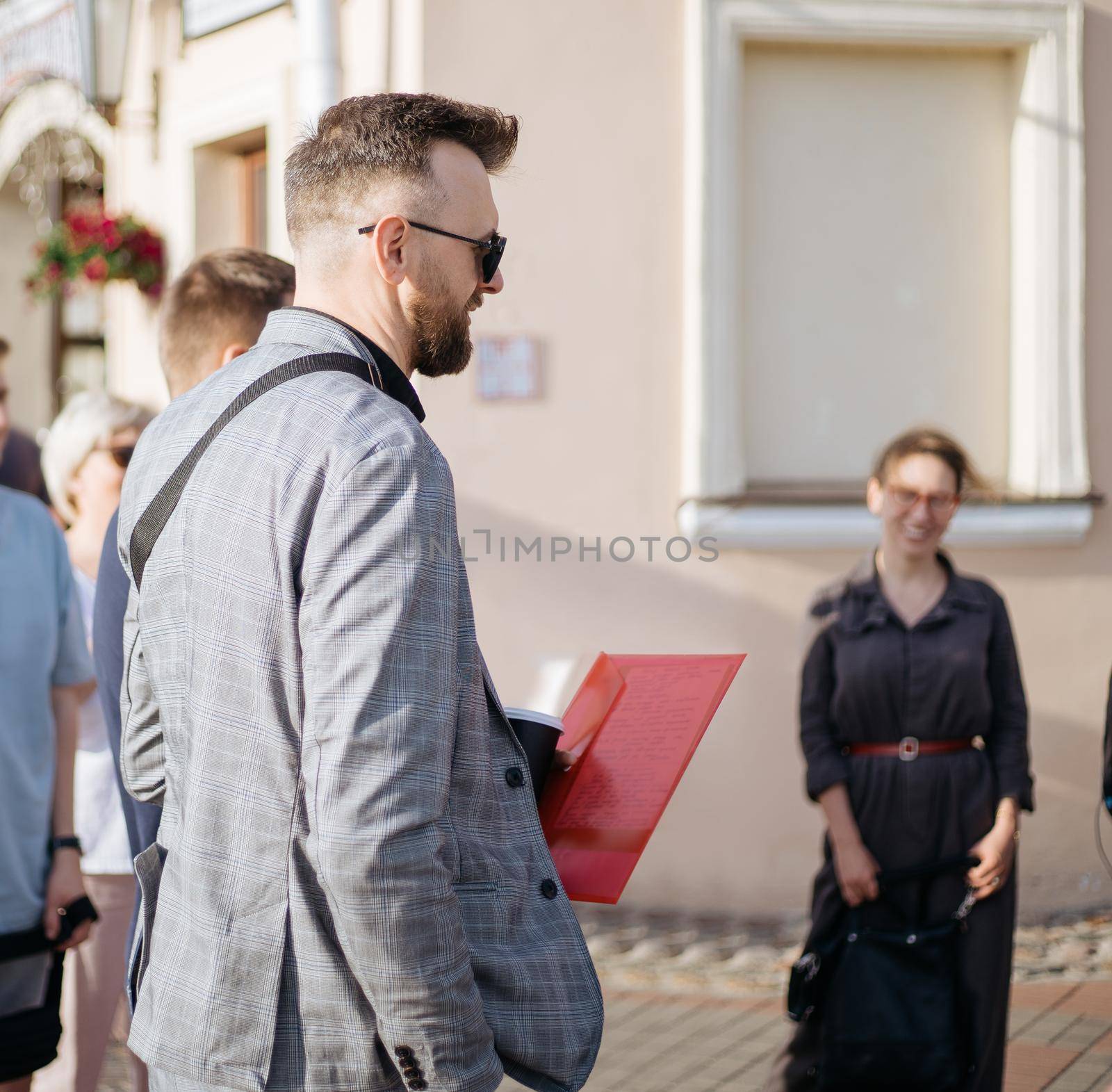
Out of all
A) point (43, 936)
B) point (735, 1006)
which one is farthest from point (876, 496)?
point (43, 936)

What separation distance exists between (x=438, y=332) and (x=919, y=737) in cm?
228

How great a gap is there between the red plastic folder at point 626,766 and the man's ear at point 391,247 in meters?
0.67

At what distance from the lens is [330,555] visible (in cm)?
147

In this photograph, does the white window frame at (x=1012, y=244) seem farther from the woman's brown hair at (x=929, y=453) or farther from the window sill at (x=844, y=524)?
the woman's brown hair at (x=929, y=453)

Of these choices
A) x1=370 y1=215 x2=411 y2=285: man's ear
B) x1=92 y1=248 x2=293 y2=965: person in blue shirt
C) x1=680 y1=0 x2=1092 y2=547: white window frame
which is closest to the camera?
x1=370 y1=215 x2=411 y2=285: man's ear

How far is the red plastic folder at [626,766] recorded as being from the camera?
186 centimetres

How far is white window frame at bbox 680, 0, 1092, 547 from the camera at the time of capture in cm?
560

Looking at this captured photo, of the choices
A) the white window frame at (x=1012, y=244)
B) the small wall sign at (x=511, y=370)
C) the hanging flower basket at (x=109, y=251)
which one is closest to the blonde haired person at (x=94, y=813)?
the small wall sign at (x=511, y=370)

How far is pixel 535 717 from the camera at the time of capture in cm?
187

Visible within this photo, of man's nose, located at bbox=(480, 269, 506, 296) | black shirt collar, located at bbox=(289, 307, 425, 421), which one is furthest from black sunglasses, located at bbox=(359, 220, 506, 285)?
black shirt collar, located at bbox=(289, 307, 425, 421)

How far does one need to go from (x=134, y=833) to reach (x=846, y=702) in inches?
75.8

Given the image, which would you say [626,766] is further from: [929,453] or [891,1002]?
[929,453]

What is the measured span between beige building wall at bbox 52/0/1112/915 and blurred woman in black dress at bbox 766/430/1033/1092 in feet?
6.40

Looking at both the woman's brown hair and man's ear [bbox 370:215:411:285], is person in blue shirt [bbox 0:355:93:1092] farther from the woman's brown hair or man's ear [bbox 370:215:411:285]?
the woman's brown hair
